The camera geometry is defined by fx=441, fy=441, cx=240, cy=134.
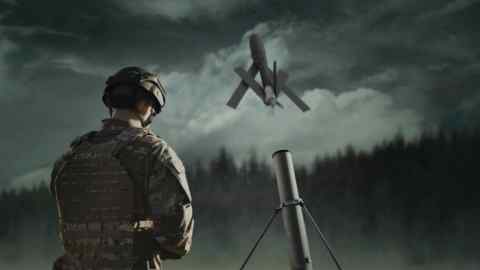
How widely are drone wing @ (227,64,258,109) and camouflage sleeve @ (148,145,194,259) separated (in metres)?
17.3

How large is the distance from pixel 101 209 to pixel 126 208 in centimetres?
19

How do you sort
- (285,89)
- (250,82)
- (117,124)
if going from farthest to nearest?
1. (285,89)
2. (250,82)
3. (117,124)

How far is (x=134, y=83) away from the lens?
3422mm

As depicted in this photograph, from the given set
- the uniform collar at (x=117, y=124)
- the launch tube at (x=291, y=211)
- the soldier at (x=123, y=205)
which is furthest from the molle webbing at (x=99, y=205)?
the launch tube at (x=291, y=211)

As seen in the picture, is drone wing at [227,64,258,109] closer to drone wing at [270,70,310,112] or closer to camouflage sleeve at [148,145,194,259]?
drone wing at [270,70,310,112]

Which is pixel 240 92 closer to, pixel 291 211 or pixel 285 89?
pixel 285 89

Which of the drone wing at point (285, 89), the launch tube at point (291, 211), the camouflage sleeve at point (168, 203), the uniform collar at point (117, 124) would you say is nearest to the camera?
the camouflage sleeve at point (168, 203)

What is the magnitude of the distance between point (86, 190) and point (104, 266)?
542 millimetres

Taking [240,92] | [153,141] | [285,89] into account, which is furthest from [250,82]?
[153,141]

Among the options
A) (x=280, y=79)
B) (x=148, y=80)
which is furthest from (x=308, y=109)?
(x=148, y=80)

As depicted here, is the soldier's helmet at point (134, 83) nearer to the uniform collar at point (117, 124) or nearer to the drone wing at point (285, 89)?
the uniform collar at point (117, 124)

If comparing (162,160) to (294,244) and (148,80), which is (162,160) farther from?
(294,244)

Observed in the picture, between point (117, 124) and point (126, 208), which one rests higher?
point (117, 124)

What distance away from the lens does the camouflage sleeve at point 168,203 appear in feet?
9.80
